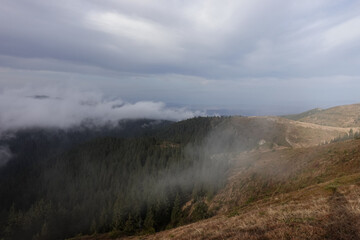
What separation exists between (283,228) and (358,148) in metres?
42.6

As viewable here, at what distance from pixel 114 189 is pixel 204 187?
2839 inches

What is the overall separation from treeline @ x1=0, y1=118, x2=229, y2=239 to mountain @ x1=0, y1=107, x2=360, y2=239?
1.60 ft

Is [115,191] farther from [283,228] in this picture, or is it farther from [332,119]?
[332,119]

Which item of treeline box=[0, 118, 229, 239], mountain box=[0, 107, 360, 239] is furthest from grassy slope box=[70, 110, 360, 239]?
treeline box=[0, 118, 229, 239]

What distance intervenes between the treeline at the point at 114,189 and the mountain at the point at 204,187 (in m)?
0.49

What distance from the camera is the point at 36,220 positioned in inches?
3445

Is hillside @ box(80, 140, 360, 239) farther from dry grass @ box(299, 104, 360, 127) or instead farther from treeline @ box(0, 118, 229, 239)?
dry grass @ box(299, 104, 360, 127)

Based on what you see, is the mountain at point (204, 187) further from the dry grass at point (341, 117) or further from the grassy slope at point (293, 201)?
the dry grass at point (341, 117)

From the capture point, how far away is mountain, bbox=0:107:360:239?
16027 millimetres

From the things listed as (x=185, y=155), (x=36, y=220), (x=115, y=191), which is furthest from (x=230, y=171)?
(x=36, y=220)

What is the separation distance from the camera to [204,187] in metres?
74.1

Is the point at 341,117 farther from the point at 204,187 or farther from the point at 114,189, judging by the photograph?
the point at 114,189

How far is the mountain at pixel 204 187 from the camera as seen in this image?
16027mm

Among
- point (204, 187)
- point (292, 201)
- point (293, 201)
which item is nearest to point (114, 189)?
point (204, 187)
